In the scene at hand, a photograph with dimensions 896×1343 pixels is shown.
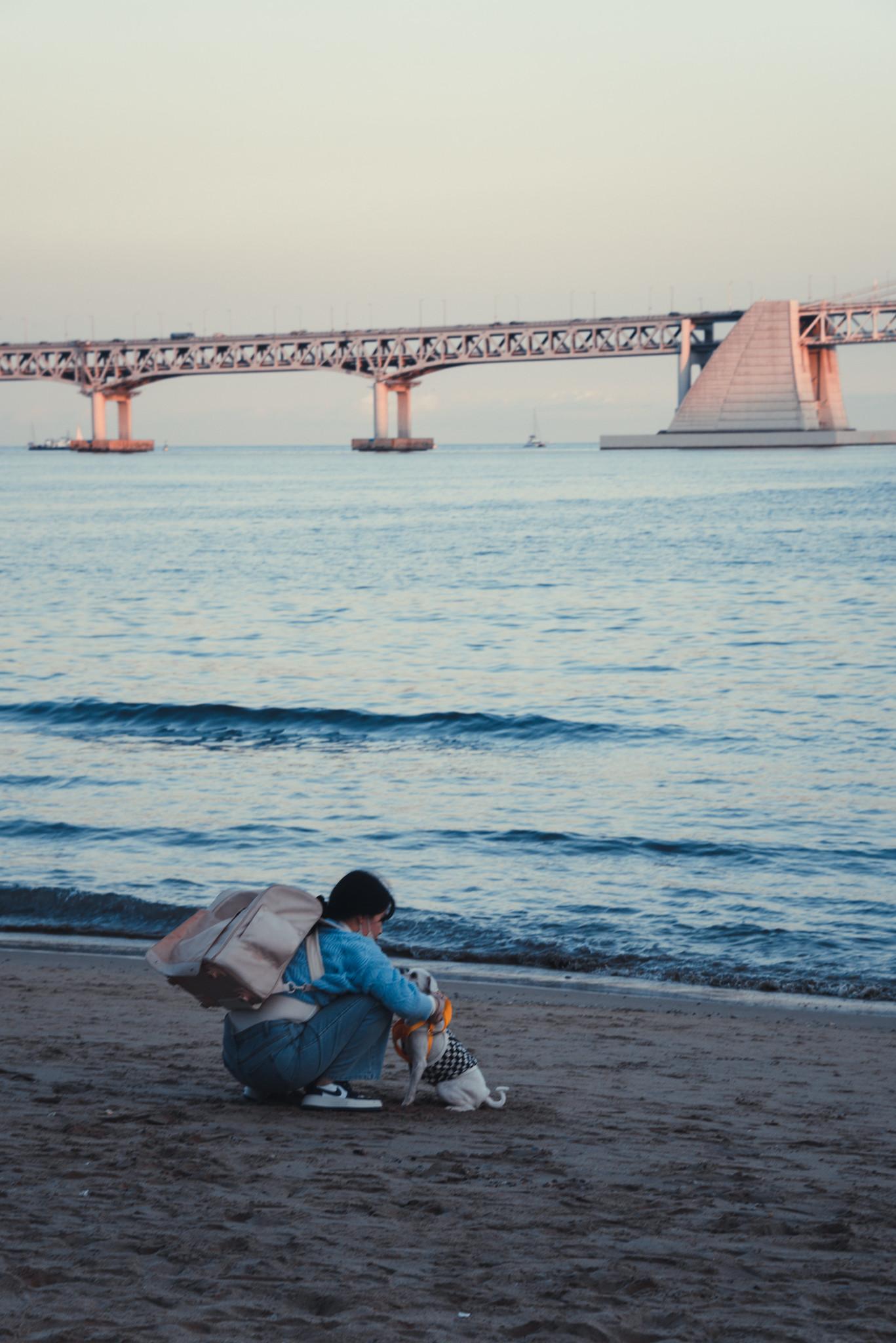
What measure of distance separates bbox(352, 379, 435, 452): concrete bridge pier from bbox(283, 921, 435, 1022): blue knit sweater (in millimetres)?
123096

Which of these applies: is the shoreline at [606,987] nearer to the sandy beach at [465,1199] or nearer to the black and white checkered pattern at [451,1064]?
the sandy beach at [465,1199]

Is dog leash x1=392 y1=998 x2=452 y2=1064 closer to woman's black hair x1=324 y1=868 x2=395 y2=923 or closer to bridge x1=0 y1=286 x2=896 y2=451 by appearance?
woman's black hair x1=324 y1=868 x2=395 y2=923

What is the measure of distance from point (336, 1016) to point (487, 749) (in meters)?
9.73

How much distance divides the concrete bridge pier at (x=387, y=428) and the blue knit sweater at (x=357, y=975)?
123 meters

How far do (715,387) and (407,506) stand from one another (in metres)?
65.8

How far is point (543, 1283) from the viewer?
3.19 m

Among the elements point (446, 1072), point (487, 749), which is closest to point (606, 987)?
point (446, 1072)

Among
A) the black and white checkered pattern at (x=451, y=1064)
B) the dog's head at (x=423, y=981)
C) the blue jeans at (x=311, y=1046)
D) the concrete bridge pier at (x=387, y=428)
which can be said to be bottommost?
the black and white checkered pattern at (x=451, y=1064)

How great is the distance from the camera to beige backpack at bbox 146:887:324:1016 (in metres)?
4.08

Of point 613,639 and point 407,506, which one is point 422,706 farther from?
point 407,506

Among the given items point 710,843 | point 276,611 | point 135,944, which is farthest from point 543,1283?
point 276,611

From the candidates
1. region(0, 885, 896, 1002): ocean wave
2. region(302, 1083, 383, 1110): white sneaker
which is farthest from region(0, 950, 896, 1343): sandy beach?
region(0, 885, 896, 1002): ocean wave

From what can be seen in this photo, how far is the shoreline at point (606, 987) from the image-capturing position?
6672 millimetres

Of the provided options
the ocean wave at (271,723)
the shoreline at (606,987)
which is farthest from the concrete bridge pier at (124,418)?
the shoreline at (606,987)
